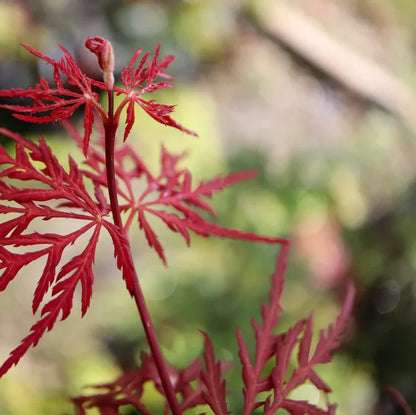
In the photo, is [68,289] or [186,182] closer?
[68,289]

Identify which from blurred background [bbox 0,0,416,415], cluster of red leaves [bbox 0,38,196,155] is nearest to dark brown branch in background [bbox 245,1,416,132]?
blurred background [bbox 0,0,416,415]

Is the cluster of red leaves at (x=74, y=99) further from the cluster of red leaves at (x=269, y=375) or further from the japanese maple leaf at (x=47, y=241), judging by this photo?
the cluster of red leaves at (x=269, y=375)

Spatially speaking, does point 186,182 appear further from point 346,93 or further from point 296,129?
point 346,93

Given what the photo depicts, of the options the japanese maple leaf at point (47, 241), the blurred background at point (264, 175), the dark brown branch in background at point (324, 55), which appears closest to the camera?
the japanese maple leaf at point (47, 241)

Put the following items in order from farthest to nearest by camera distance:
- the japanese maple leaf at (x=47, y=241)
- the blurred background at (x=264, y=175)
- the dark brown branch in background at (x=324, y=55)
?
the dark brown branch in background at (x=324, y=55), the blurred background at (x=264, y=175), the japanese maple leaf at (x=47, y=241)

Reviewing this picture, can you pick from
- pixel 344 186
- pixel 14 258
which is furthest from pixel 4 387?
pixel 344 186

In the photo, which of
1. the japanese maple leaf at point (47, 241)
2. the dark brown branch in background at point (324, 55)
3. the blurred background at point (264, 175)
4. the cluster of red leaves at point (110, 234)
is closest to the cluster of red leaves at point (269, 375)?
the cluster of red leaves at point (110, 234)

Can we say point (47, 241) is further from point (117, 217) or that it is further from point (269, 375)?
point (269, 375)

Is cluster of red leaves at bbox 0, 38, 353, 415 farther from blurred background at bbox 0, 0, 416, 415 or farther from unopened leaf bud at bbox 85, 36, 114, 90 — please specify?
blurred background at bbox 0, 0, 416, 415
